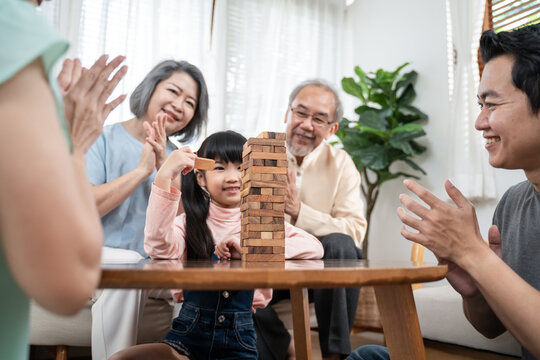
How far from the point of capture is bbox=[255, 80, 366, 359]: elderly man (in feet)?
6.15

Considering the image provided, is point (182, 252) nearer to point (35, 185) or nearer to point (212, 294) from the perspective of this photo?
point (212, 294)

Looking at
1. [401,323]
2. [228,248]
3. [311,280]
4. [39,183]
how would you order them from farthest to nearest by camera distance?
1. [228,248]
2. [401,323]
3. [311,280]
4. [39,183]

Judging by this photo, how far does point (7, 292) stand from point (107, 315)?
116 centimetres

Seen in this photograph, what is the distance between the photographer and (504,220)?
1.31 m

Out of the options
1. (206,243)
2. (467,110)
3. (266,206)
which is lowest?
(206,243)

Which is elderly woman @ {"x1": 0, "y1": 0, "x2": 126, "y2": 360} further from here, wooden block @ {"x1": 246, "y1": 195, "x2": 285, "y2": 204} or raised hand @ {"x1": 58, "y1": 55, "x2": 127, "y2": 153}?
wooden block @ {"x1": 246, "y1": 195, "x2": 285, "y2": 204}

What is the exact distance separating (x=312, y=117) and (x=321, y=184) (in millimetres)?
379

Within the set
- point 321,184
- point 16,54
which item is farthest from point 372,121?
point 16,54

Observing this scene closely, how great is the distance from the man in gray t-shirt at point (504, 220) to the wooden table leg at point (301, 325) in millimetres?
406

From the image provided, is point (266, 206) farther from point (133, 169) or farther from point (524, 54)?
point (133, 169)

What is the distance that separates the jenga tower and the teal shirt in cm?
48

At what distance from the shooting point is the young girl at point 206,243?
110 centimetres

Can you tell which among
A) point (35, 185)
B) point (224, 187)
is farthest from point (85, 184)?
point (224, 187)

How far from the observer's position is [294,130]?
2482 millimetres
